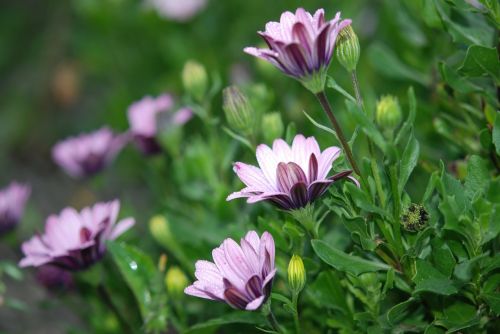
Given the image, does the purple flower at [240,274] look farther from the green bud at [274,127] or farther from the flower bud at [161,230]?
the flower bud at [161,230]

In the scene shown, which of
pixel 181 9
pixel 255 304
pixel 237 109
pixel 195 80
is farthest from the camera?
pixel 181 9

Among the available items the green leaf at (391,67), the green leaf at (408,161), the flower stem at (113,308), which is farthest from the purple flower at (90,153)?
the green leaf at (408,161)

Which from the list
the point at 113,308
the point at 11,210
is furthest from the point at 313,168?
the point at 11,210

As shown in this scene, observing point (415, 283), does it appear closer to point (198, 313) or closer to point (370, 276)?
point (370, 276)

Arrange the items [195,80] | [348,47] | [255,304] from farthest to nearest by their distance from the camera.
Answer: [195,80]
[348,47]
[255,304]

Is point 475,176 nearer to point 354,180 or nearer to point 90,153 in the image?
point 354,180

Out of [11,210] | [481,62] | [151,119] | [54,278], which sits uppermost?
[481,62]

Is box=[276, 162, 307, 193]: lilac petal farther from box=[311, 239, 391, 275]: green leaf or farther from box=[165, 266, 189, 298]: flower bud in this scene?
box=[165, 266, 189, 298]: flower bud
